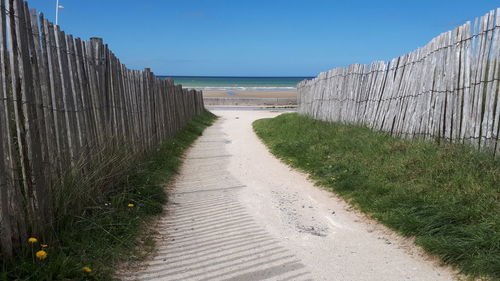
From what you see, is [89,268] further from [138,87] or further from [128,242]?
[138,87]

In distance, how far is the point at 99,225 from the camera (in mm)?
4457

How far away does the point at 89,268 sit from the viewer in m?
3.50

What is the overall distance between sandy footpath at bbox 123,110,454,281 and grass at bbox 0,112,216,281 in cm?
24

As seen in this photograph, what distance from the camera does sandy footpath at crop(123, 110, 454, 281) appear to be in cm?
392

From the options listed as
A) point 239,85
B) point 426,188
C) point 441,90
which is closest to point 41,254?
point 426,188

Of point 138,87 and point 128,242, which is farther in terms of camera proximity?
point 138,87

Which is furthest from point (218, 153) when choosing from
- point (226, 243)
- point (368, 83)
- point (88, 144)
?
point (226, 243)

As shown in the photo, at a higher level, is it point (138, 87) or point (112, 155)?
point (138, 87)

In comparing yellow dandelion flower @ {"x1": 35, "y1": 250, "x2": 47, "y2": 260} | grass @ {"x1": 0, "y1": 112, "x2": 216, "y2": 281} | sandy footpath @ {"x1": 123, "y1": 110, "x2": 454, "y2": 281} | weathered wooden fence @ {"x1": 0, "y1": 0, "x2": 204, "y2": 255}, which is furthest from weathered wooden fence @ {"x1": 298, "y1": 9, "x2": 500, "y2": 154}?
yellow dandelion flower @ {"x1": 35, "y1": 250, "x2": 47, "y2": 260}

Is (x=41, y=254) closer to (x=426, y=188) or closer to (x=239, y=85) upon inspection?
(x=426, y=188)

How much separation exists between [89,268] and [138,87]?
5467 mm

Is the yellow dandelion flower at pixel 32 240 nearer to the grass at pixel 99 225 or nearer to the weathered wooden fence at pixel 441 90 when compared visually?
the grass at pixel 99 225

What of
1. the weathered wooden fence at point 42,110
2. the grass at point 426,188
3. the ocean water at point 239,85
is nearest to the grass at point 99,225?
the weathered wooden fence at point 42,110

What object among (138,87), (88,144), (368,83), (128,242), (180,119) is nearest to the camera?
(128,242)
